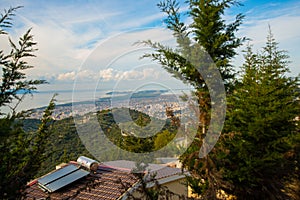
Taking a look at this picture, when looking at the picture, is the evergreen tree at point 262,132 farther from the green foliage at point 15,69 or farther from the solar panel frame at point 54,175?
the green foliage at point 15,69

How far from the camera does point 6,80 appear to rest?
2086mm

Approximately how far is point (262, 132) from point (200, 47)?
10.4ft

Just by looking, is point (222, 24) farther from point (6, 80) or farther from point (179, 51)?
point (6, 80)

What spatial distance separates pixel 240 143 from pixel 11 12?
5962 mm

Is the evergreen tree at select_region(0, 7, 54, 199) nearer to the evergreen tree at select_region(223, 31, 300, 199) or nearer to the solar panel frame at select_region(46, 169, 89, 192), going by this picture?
the solar panel frame at select_region(46, 169, 89, 192)

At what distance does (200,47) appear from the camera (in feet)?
17.9

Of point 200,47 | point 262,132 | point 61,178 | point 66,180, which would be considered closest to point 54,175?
point 61,178

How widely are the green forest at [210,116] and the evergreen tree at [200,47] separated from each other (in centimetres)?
2

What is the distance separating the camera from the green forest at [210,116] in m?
2.12


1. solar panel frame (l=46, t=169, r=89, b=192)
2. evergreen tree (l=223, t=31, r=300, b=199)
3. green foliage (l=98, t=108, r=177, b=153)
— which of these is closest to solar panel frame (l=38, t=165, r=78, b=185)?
solar panel frame (l=46, t=169, r=89, b=192)

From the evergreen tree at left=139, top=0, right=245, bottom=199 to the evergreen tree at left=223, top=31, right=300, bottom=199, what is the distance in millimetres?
963

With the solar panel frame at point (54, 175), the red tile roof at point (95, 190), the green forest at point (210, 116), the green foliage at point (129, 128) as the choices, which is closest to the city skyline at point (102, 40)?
the green forest at point (210, 116)

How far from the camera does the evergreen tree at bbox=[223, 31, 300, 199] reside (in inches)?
241

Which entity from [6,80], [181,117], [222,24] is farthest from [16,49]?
[222,24]
